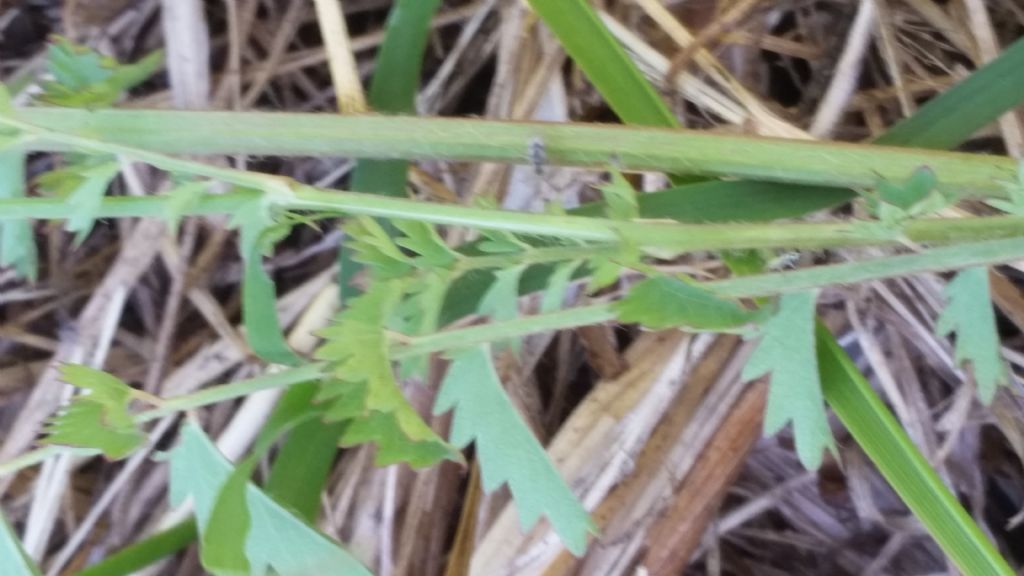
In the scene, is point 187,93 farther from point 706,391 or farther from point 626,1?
point 706,391

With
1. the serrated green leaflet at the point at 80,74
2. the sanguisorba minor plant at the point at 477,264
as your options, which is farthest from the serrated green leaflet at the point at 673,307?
the serrated green leaflet at the point at 80,74

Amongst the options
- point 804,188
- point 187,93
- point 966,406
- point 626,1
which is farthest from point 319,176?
point 966,406

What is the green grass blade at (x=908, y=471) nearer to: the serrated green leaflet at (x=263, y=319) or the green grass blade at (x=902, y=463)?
the green grass blade at (x=902, y=463)

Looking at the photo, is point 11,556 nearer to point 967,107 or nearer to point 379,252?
point 379,252

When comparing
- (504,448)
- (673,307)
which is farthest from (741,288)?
(504,448)

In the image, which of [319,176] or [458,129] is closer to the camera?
[458,129]

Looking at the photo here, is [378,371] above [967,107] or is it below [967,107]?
below

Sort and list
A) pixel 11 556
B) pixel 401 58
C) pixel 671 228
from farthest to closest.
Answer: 1. pixel 401 58
2. pixel 11 556
3. pixel 671 228
